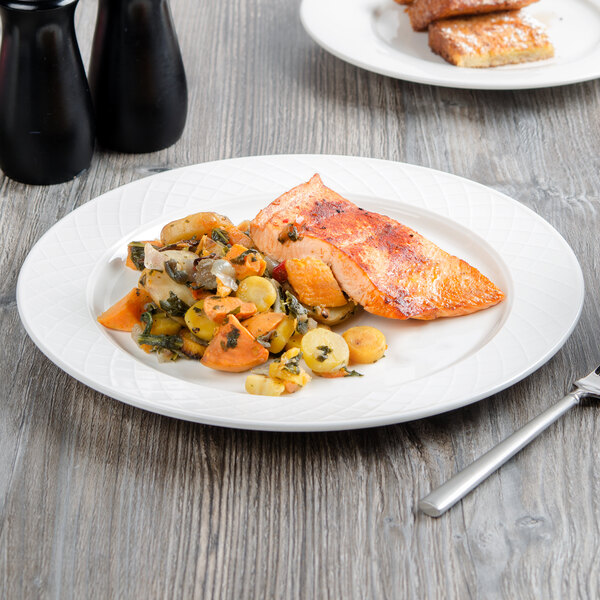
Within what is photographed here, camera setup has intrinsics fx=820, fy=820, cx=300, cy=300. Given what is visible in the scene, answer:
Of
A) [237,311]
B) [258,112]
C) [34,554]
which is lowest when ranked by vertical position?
[258,112]

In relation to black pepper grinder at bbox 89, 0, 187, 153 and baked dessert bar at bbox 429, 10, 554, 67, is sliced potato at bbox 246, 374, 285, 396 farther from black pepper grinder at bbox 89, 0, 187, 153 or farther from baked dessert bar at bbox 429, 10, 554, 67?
baked dessert bar at bbox 429, 10, 554, 67

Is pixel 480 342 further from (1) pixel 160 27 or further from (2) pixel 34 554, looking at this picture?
(1) pixel 160 27

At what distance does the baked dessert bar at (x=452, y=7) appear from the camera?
10.2 feet

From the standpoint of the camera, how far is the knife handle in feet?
4.88

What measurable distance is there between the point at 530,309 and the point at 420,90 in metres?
1.57

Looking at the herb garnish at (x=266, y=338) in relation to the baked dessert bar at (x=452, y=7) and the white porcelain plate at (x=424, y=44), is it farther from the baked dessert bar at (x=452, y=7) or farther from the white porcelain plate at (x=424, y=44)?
the baked dessert bar at (x=452, y=7)

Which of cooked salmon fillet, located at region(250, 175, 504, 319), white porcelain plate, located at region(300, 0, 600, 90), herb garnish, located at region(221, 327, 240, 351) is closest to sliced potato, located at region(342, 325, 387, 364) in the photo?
cooked salmon fillet, located at region(250, 175, 504, 319)

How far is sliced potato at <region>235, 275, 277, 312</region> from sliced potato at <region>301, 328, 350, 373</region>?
13 centimetres

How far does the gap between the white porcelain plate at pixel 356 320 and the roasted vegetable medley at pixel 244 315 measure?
0.04 metres

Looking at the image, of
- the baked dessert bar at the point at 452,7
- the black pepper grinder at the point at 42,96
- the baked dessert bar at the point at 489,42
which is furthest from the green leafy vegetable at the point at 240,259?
the baked dessert bar at the point at 452,7

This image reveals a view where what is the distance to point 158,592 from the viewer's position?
54.1 inches

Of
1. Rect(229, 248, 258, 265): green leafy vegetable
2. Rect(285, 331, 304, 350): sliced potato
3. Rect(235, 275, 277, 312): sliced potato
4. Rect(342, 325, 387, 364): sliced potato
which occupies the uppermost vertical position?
Rect(229, 248, 258, 265): green leafy vegetable

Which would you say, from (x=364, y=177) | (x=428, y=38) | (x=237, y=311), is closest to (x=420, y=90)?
(x=428, y=38)

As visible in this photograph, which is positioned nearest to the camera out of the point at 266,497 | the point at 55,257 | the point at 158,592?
the point at 158,592
